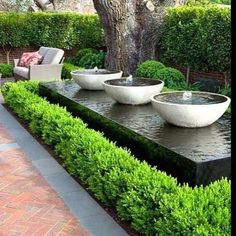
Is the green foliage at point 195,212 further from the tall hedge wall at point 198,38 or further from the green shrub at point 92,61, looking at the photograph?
the green shrub at point 92,61

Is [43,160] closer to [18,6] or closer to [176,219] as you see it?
[176,219]

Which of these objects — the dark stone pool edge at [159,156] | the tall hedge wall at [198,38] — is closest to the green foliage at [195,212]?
the dark stone pool edge at [159,156]

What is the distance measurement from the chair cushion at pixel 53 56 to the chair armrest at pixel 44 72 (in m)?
0.20

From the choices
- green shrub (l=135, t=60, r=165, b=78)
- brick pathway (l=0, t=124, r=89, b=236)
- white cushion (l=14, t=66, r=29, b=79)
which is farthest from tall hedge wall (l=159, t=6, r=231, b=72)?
brick pathway (l=0, t=124, r=89, b=236)

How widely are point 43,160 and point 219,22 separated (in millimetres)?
4849

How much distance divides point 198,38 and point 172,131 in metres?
4.77

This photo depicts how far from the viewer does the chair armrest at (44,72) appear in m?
8.96

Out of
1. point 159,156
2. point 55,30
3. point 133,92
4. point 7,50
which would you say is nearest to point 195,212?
point 159,156

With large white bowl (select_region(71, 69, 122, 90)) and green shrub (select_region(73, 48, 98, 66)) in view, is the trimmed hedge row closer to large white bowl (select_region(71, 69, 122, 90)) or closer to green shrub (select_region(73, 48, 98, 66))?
large white bowl (select_region(71, 69, 122, 90))

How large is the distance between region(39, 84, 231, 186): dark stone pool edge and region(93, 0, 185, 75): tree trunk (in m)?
4.26

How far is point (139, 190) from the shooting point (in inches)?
109

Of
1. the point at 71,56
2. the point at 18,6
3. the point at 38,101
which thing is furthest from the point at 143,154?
the point at 18,6

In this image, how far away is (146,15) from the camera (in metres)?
9.14

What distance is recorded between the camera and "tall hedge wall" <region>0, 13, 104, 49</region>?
1280 centimetres
